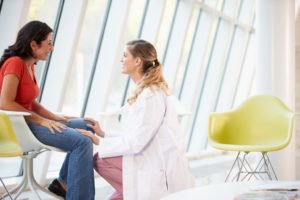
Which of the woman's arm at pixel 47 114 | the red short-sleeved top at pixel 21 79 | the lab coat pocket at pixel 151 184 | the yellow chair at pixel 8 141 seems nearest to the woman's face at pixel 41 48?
the red short-sleeved top at pixel 21 79

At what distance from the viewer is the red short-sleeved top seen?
3.31m

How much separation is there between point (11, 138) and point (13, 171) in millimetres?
2419

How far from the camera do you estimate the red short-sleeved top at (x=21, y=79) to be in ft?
10.8

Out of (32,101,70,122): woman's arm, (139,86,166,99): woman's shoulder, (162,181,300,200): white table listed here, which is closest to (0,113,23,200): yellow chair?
(32,101,70,122): woman's arm

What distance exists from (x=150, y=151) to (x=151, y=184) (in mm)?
221

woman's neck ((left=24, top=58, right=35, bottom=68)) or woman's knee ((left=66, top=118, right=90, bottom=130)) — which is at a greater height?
woman's neck ((left=24, top=58, right=35, bottom=68))

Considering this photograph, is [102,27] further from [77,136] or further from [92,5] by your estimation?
[77,136]

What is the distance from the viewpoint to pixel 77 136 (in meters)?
3.30

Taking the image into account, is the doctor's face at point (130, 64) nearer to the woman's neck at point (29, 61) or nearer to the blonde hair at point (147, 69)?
the blonde hair at point (147, 69)

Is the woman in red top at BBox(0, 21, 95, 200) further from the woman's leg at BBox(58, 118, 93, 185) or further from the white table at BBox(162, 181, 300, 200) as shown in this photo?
the white table at BBox(162, 181, 300, 200)

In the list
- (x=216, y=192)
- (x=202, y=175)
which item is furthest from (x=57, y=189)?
(x=202, y=175)

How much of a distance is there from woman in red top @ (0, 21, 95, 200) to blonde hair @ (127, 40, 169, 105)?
55 cm

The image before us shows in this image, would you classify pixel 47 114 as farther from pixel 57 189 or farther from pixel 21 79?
pixel 57 189

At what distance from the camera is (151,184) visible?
2.77 meters
